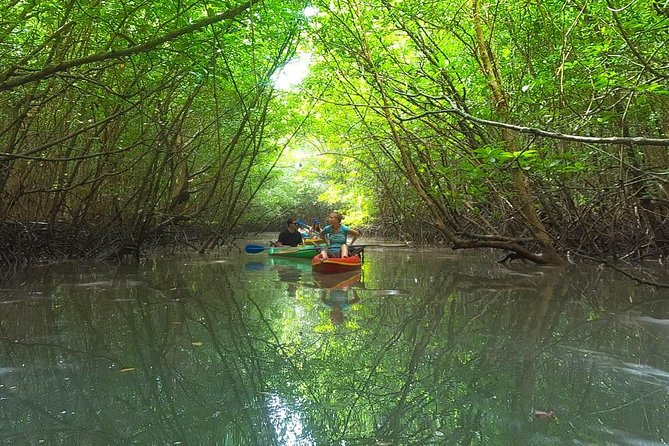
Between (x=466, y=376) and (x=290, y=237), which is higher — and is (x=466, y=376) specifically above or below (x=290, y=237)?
below

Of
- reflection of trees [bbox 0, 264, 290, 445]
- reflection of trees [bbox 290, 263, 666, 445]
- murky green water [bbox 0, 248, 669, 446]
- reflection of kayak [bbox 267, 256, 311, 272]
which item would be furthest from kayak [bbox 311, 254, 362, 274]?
reflection of trees [bbox 0, 264, 290, 445]

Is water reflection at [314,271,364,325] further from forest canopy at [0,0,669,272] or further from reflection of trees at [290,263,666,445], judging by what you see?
forest canopy at [0,0,669,272]

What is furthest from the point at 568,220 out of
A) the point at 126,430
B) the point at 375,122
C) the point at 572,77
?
the point at 126,430

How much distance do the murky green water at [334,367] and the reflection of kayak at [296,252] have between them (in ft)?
18.3

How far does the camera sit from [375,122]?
1160 centimetres

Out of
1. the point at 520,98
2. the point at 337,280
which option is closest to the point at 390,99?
the point at 520,98

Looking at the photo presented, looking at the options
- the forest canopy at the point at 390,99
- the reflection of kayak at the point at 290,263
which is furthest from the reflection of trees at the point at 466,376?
the reflection of kayak at the point at 290,263

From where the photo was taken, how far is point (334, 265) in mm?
8977

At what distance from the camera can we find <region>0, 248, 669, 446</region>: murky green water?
2.31m

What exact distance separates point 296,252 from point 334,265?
3.51 meters

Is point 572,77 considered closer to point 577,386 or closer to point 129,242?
point 577,386

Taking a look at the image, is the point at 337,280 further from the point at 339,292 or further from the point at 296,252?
the point at 296,252

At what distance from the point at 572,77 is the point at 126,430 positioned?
631 cm

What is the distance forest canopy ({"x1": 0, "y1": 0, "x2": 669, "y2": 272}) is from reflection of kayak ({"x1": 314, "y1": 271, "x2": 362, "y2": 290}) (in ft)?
6.03
